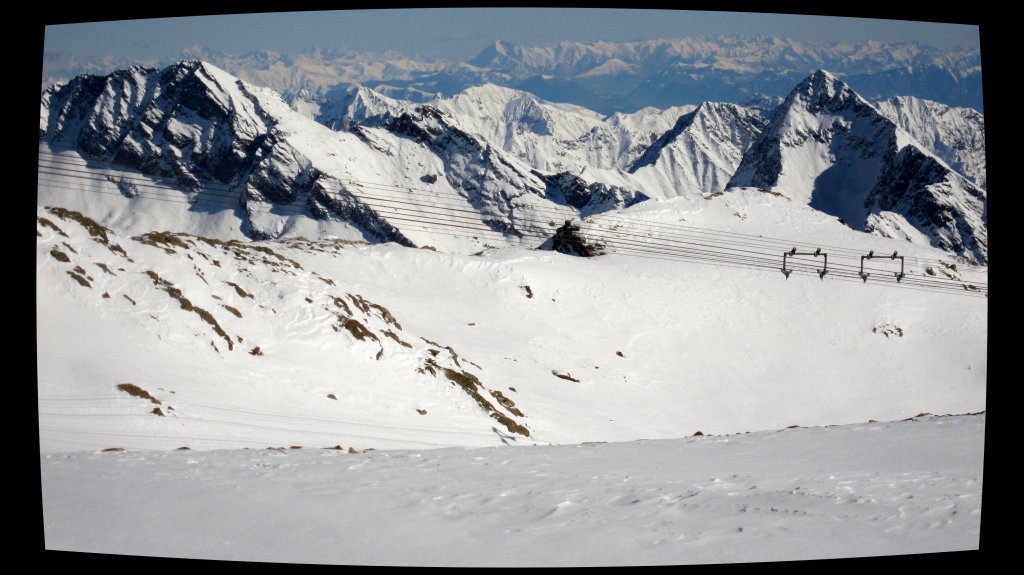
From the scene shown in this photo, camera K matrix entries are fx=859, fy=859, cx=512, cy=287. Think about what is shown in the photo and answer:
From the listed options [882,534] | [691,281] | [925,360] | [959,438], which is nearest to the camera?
[882,534]

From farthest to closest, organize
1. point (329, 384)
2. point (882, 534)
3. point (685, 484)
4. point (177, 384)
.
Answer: point (329, 384), point (177, 384), point (685, 484), point (882, 534)

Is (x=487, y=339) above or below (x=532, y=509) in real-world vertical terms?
below

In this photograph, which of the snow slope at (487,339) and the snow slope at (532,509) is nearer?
the snow slope at (532,509)

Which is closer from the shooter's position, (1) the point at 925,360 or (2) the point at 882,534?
(2) the point at 882,534

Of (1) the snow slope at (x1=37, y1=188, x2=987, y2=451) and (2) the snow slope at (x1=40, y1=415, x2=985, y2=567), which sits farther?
(1) the snow slope at (x1=37, y1=188, x2=987, y2=451)

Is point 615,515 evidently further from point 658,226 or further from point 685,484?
point 658,226

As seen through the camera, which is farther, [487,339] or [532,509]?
[487,339]
